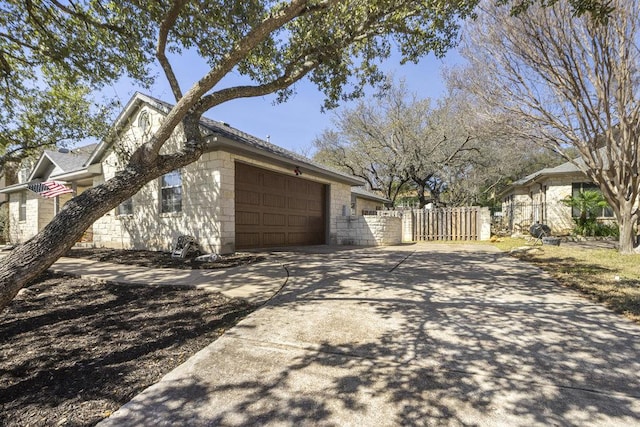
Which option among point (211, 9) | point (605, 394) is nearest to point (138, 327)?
point (605, 394)

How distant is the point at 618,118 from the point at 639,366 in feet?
31.0

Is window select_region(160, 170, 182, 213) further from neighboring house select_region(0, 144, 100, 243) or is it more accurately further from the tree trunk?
the tree trunk

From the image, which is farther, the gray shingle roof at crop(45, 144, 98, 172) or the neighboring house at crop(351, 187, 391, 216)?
the neighboring house at crop(351, 187, 391, 216)

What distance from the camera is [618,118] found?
8.80 metres

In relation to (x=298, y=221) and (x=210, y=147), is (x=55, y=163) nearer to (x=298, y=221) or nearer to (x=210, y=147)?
(x=210, y=147)

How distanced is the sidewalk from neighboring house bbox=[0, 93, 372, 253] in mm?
2065

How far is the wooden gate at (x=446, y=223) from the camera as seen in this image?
14688 mm

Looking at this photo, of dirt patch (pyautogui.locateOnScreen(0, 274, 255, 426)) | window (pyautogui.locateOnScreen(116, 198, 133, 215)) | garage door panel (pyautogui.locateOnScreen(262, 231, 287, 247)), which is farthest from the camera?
window (pyautogui.locateOnScreen(116, 198, 133, 215))

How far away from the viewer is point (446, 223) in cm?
1512

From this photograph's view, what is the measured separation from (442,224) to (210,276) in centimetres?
1248

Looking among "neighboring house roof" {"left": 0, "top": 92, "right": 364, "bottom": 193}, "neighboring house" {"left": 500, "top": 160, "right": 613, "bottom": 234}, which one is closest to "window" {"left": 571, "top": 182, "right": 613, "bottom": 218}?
"neighboring house" {"left": 500, "top": 160, "right": 613, "bottom": 234}

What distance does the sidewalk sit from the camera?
465 centimetres

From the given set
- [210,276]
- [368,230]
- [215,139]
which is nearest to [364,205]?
[368,230]

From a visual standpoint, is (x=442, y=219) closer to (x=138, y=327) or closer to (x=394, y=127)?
(x=394, y=127)
